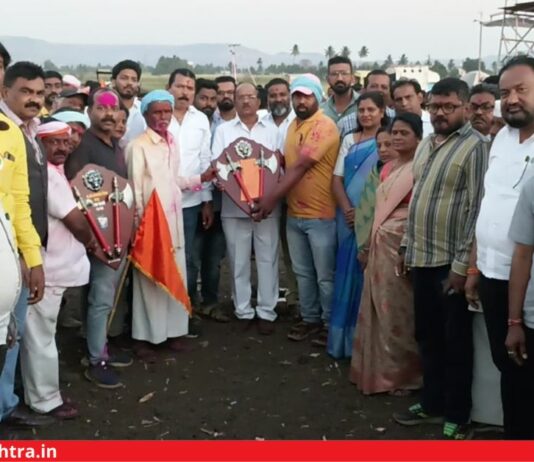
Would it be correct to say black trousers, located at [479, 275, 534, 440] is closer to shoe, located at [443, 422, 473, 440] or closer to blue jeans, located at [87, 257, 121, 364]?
shoe, located at [443, 422, 473, 440]

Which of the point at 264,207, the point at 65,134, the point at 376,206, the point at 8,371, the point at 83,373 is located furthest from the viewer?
the point at 264,207

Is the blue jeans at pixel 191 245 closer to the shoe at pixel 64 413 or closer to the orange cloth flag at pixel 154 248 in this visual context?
the orange cloth flag at pixel 154 248

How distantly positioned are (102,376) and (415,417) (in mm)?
2105

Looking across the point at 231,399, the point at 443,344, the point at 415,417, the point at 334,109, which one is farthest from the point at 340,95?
the point at 415,417

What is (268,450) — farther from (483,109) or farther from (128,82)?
(128,82)

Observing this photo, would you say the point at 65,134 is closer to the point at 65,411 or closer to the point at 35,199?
the point at 35,199

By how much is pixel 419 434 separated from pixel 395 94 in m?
3.27

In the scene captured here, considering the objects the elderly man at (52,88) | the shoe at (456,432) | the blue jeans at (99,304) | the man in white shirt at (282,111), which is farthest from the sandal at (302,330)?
the elderly man at (52,88)

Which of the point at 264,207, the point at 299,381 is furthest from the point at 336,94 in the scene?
the point at 299,381

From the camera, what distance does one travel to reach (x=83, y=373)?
5.08m

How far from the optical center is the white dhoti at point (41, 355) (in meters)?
4.22

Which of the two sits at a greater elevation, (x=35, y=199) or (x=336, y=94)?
(x=336, y=94)

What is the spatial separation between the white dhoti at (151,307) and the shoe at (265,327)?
747 mm

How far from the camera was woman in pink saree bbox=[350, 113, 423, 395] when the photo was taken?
14.8 feet
